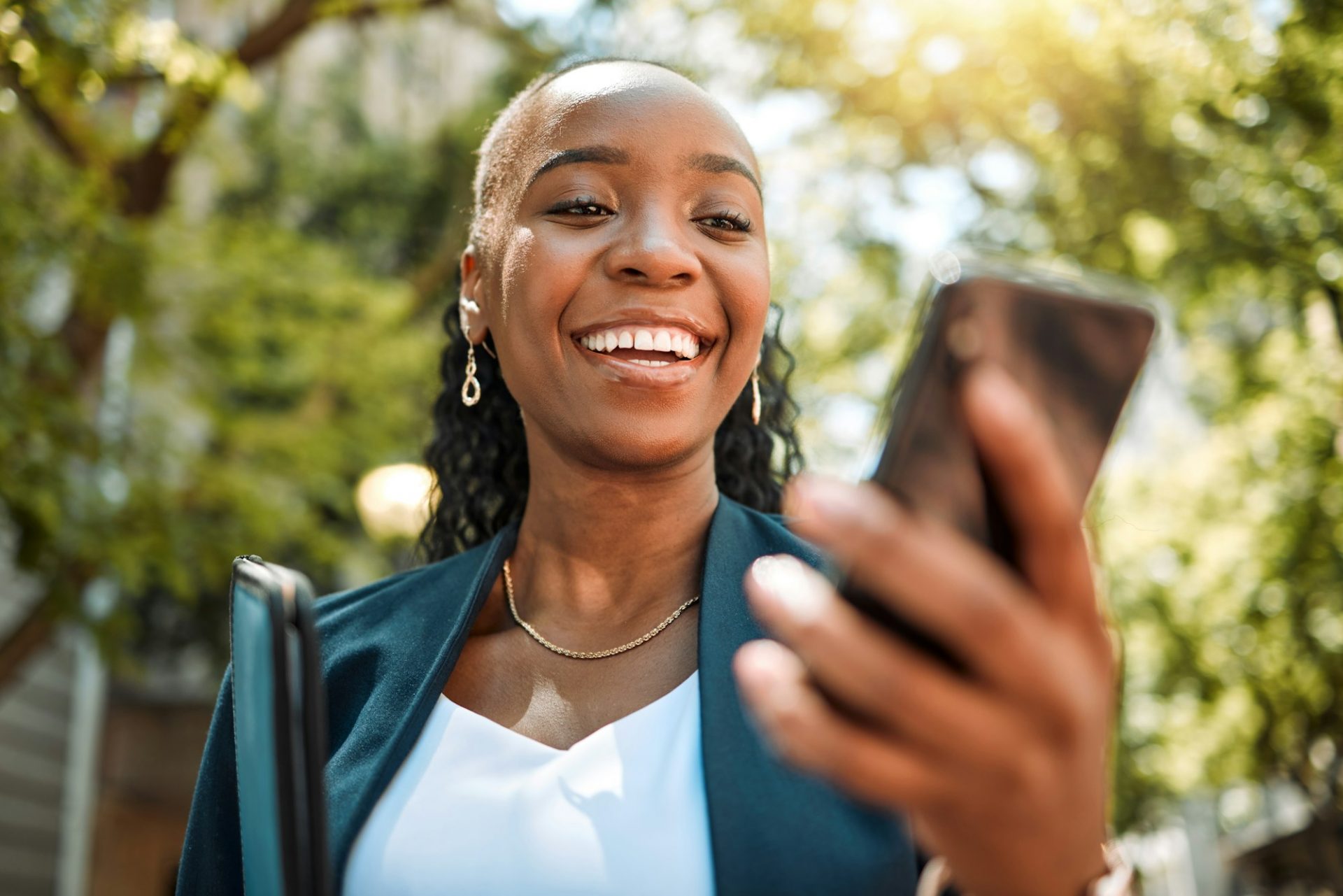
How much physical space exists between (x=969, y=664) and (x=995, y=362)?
0.84ft

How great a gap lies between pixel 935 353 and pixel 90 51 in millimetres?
5059

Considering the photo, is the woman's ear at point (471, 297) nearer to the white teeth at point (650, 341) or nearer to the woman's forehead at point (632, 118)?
the woman's forehead at point (632, 118)

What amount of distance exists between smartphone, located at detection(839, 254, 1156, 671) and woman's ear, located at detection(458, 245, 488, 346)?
1922mm

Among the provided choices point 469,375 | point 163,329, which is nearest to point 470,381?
point 469,375

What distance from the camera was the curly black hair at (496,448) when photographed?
3.13 meters

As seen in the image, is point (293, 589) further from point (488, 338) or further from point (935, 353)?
point (488, 338)

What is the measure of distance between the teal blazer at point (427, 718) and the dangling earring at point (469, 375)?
0.41 metres

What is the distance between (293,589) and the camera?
1.51 m

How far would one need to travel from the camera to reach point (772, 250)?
41.0 feet

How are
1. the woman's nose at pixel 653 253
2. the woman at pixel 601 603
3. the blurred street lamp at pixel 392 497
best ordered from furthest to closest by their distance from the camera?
the blurred street lamp at pixel 392 497
the woman's nose at pixel 653 253
the woman at pixel 601 603

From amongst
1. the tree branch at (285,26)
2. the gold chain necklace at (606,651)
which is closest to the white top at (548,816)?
the gold chain necklace at (606,651)

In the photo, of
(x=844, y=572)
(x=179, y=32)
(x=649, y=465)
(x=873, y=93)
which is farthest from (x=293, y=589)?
(x=873, y=93)

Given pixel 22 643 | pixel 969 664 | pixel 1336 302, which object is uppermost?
pixel 1336 302

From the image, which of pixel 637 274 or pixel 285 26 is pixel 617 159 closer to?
pixel 637 274
